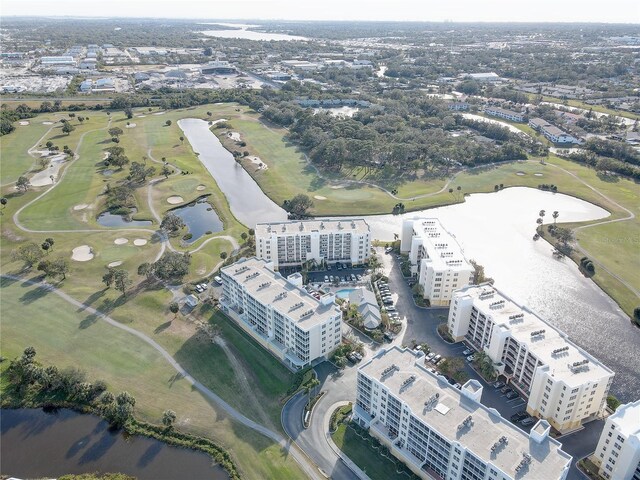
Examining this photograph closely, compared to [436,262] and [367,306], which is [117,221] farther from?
[436,262]

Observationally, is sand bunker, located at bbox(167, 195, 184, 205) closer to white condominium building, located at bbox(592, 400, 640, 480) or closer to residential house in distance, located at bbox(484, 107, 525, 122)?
white condominium building, located at bbox(592, 400, 640, 480)

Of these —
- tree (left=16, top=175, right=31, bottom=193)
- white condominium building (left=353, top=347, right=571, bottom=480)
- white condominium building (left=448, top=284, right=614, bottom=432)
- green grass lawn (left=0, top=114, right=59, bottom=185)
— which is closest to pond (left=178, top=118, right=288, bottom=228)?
tree (left=16, top=175, right=31, bottom=193)

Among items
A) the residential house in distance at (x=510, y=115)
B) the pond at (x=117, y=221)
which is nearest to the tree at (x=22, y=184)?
the pond at (x=117, y=221)

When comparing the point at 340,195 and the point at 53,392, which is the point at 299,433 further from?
the point at 340,195

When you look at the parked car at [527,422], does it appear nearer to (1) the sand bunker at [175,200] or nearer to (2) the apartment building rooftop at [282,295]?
(2) the apartment building rooftop at [282,295]

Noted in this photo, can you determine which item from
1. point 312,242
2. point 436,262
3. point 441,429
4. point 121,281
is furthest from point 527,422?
point 121,281

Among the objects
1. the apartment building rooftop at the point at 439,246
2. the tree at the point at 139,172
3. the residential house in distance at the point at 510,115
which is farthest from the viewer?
the residential house in distance at the point at 510,115
